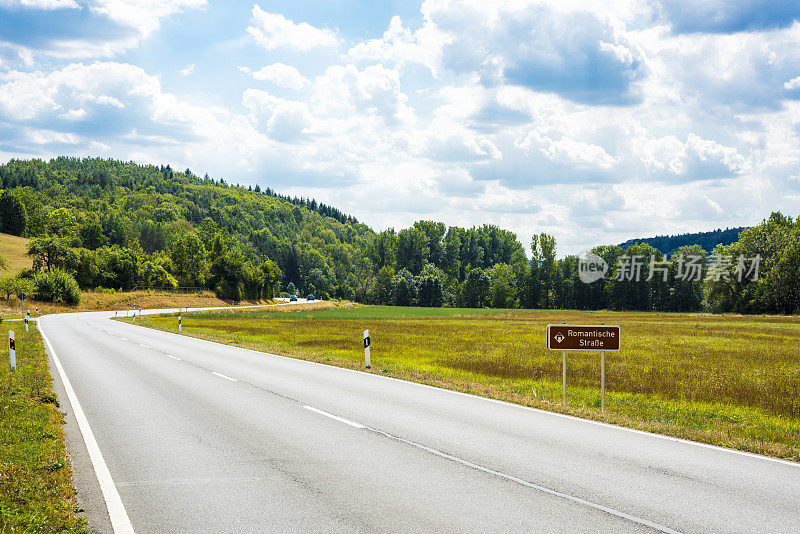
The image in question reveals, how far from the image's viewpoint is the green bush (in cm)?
7712

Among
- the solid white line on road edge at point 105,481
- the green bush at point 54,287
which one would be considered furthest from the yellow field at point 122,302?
the solid white line on road edge at point 105,481

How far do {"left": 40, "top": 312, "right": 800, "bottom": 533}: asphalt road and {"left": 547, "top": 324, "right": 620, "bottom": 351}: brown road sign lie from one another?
202 centimetres

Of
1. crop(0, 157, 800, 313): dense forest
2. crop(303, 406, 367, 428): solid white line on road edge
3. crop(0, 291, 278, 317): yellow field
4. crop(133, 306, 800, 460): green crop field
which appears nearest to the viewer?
crop(303, 406, 367, 428): solid white line on road edge

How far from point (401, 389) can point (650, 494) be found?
8479 millimetres

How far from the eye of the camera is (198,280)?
13525 centimetres

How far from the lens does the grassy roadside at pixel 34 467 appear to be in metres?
5.55

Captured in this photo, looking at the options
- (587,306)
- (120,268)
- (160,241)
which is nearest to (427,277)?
(587,306)

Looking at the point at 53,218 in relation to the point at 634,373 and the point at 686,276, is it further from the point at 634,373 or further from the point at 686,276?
the point at 634,373

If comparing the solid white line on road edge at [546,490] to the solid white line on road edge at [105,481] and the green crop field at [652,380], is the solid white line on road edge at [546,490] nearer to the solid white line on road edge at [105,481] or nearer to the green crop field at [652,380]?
the solid white line on road edge at [105,481]

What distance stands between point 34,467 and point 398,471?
454 centimetres

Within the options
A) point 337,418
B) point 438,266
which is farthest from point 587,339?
point 438,266

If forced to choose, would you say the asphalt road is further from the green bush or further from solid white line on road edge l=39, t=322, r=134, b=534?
the green bush

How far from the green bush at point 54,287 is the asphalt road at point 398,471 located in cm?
7613

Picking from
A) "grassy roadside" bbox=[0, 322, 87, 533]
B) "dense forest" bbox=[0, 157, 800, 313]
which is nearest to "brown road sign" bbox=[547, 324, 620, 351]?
"grassy roadside" bbox=[0, 322, 87, 533]
